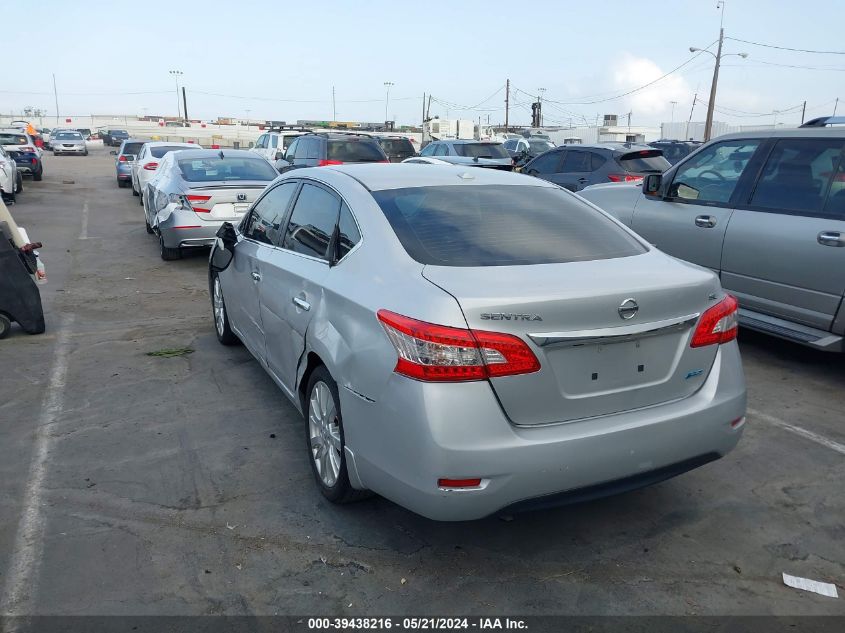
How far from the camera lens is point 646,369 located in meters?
3.03

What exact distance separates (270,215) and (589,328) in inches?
109

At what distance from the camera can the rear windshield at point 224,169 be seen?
32.6 feet

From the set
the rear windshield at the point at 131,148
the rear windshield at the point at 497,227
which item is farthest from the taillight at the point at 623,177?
the rear windshield at the point at 131,148

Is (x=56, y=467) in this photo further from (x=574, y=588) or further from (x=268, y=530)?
(x=574, y=588)

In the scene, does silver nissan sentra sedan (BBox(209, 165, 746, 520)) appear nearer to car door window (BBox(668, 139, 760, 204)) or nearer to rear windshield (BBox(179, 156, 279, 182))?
car door window (BBox(668, 139, 760, 204))

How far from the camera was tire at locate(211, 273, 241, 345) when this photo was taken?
6149mm

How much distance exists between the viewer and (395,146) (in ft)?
65.5

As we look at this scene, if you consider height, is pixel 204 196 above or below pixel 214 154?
below

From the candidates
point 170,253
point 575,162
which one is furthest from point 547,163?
point 170,253

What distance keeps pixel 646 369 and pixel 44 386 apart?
4453mm

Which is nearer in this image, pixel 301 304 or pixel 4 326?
pixel 301 304

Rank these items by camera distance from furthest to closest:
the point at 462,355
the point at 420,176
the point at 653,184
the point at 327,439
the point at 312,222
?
1. the point at 653,184
2. the point at 312,222
3. the point at 420,176
4. the point at 327,439
5. the point at 462,355

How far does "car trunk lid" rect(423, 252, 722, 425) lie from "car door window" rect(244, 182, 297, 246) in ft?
6.20

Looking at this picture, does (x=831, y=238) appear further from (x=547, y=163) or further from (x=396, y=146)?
(x=396, y=146)
